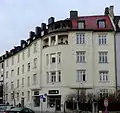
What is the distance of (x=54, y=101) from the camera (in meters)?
57.8

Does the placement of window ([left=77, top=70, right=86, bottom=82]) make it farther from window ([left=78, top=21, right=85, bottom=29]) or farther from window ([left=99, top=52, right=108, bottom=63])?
window ([left=78, top=21, right=85, bottom=29])

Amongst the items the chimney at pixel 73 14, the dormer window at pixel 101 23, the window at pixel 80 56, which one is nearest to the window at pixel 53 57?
the window at pixel 80 56

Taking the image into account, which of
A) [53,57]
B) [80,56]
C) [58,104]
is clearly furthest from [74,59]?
[58,104]

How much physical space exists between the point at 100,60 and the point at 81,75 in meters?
4.41

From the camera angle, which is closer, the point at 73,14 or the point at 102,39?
the point at 102,39

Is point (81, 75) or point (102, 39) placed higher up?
point (102, 39)

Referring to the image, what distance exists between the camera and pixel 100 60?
5728cm

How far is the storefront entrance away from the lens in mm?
57406

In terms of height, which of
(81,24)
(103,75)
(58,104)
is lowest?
(58,104)

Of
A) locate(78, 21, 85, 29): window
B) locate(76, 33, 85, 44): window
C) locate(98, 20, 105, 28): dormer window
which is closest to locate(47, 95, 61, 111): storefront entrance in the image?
locate(76, 33, 85, 44): window

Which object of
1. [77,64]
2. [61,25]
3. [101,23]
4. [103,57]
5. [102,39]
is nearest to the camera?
[77,64]

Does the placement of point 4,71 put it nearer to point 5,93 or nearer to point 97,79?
point 5,93

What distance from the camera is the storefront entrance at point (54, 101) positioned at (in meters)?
57.4

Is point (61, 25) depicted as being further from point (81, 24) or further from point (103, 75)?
point (103, 75)
